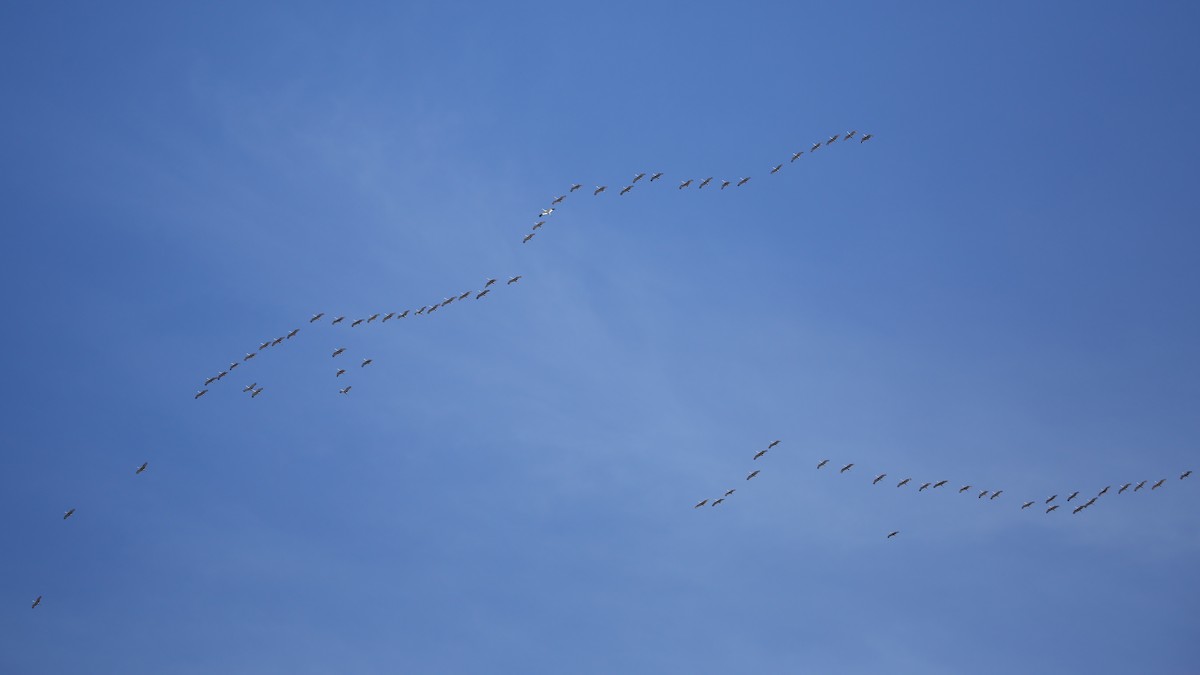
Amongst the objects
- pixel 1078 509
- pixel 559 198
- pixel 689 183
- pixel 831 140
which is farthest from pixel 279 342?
pixel 1078 509

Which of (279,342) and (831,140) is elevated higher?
(279,342)

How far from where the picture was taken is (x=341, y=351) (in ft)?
455

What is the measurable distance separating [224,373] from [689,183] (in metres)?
47.8

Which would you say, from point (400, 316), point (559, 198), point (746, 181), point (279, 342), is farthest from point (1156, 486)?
point (279, 342)

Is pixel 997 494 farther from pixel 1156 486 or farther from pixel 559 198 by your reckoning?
pixel 559 198

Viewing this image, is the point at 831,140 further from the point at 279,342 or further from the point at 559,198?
the point at 279,342

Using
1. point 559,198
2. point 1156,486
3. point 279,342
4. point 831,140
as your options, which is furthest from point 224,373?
point 1156,486

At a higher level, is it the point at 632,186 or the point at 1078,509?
the point at 632,186

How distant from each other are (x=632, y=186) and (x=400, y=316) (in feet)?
82.3

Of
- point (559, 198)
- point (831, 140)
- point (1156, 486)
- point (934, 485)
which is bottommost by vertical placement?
point (1156, 486)

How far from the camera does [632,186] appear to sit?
434ft

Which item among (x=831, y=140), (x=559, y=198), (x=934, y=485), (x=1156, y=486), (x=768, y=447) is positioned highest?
(x=559, y=198)

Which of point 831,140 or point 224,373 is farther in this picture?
point 224,373

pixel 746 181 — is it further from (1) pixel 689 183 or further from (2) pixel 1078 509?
(2) pixel 1078 509
